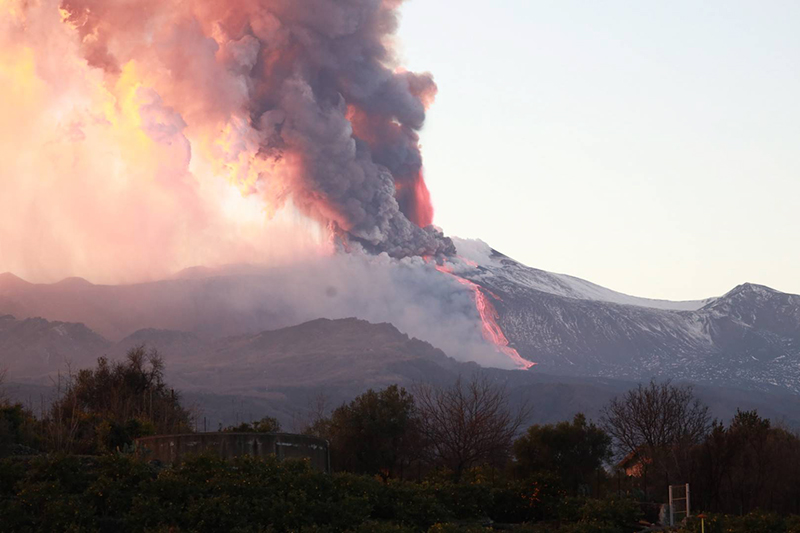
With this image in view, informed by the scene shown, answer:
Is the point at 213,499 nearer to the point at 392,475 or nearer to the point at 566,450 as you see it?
the point at 392,475

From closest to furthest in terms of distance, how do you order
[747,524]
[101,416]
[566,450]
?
[747,524]
[101,416]
[566,450]

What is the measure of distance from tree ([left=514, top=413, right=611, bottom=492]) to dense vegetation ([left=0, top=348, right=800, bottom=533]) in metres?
0.07

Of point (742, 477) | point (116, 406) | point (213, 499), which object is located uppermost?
point (116, 406)

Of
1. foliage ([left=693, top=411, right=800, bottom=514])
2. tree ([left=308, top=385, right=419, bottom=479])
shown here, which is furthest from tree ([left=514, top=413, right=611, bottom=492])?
foliage ([left=693, top=411, right=800, bottom=514])

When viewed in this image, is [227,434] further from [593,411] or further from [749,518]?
[593,411]

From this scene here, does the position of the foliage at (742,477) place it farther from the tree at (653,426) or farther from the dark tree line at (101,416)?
the dark tree line at (101,416)

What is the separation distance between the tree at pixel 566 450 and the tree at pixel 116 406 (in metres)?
16.3

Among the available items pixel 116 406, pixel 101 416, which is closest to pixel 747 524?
pixel 101 416

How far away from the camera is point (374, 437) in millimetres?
49375

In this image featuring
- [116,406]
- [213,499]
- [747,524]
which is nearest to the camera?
[213,499]

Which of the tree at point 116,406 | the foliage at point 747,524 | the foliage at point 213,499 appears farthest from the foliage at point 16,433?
the foliage at point 747,524

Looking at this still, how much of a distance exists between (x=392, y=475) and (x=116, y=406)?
1479 cm

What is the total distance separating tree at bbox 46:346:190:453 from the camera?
135 ft

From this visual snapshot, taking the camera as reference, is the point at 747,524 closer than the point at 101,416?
Yes
